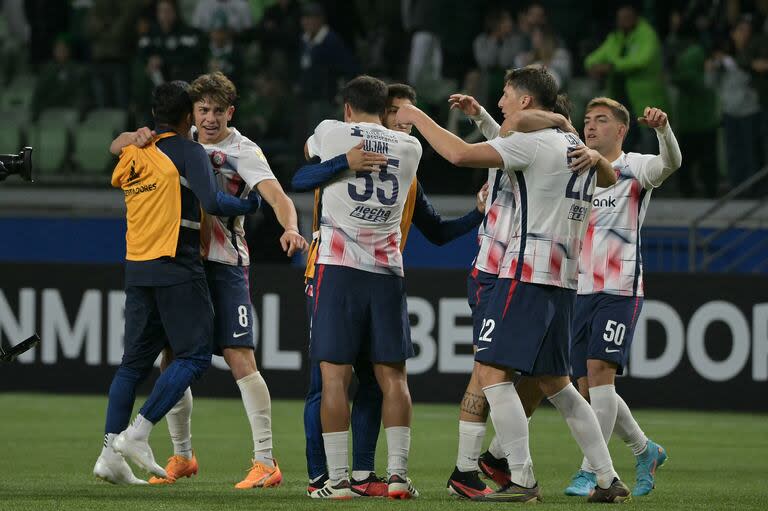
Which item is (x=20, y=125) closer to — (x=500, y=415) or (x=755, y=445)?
(x=755, y=445)

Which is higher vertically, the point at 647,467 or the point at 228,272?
the point at 228,272

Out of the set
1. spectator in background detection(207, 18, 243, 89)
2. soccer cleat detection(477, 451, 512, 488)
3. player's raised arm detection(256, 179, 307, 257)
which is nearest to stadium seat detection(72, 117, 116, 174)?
spectator in background detection(207, 18, 243, 89)

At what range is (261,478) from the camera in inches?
324

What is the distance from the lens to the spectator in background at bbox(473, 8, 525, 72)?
55.9 feet

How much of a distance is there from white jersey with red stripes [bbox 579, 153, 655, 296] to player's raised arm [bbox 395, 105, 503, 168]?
1.44 meters

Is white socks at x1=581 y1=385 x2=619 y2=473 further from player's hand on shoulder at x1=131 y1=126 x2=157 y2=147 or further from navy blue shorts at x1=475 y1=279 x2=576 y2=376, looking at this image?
player's hand on shoulder at x1=131 y1=126 x2=157 y2=147

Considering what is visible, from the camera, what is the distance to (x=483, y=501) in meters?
7.42

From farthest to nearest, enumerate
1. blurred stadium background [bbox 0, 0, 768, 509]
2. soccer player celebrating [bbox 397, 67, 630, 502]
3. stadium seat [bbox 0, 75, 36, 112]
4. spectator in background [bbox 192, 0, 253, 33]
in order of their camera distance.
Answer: stadium seat [bbox 0, 75, 36, 112] → spectator in background [bbox 192, 0, 253, 33] → blurred stadium background [bbox 0, 0, 768, 509] → soccer player celebrating [bbox 397, 67, 630, 502]

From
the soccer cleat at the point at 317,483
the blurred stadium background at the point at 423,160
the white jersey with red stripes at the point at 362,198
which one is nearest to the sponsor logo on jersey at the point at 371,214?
the white jersey with red stripes at the point at 362,198

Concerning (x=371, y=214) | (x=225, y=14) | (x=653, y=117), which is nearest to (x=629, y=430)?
(x=653, y=117)

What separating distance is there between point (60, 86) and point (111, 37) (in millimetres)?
1091

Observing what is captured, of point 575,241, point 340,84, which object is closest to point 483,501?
point 575,241

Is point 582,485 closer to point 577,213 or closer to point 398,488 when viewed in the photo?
point 398,488

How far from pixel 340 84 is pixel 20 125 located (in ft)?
13.1
